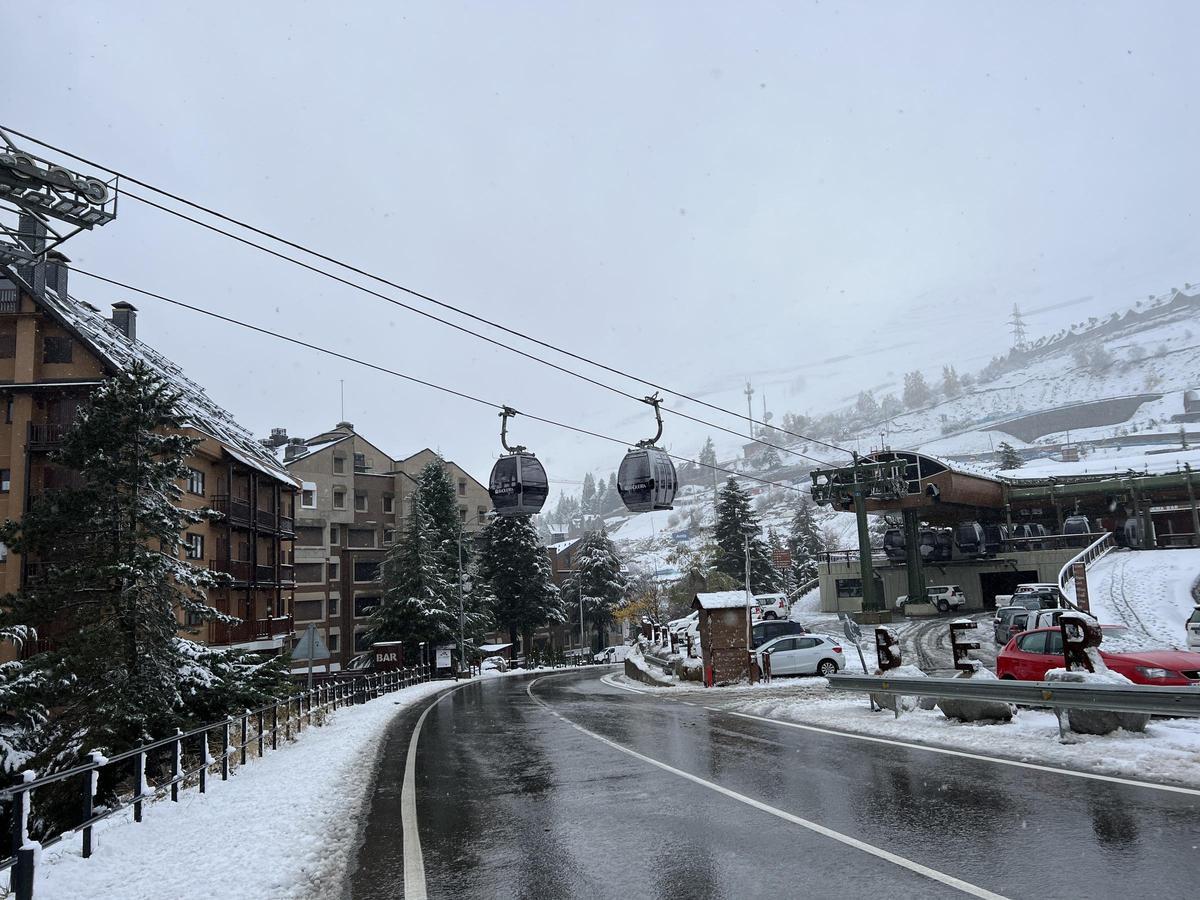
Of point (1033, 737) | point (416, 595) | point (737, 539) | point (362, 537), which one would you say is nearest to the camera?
point (1033, 737)

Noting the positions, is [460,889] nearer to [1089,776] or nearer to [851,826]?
[851,826]

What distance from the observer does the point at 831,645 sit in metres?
28.3

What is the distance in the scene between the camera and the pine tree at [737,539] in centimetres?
7662

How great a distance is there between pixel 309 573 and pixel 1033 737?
5951 centimetres

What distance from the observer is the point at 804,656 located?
28.1 m

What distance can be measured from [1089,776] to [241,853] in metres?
8.56

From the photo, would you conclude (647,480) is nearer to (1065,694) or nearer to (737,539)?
(1065,694)

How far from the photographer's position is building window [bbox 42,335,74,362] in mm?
34000

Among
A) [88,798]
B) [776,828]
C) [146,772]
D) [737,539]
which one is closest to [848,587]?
[737,539]

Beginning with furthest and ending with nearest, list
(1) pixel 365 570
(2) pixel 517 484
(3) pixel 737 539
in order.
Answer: (3) pixel 737 539 < (1) pixel 365 570 < (2) pixel 517 484

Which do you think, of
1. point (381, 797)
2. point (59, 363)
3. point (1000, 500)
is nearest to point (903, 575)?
point (1000, 500)

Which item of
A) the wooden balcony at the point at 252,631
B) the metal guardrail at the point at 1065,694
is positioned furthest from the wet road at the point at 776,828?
the wooden balcony at the point at 252,631

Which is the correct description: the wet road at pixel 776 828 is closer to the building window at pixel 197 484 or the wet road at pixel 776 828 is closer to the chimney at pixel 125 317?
the building window at pixel 197 484

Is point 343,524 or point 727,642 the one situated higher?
point 343,524
